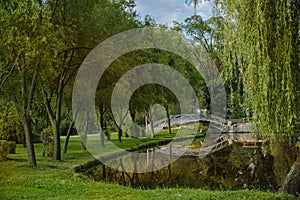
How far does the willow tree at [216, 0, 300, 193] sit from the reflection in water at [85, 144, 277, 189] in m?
5.37

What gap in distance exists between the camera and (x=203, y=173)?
12.9 metres

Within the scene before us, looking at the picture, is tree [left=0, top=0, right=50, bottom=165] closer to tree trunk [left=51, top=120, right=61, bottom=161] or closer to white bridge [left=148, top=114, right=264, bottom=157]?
tree trunk [left=51, top=120, right=61, bottom=161]

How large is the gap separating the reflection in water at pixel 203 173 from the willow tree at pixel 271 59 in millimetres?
5369

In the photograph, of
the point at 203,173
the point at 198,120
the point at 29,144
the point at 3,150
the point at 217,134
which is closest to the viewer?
the point at 29,144

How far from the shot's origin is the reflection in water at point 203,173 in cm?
1081

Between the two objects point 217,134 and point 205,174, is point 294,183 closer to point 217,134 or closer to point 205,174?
point 205,174

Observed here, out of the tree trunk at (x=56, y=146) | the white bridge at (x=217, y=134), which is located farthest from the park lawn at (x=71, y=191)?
the white bridge at (x=217, y=134)

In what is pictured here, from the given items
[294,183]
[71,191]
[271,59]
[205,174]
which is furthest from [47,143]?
[271,59]

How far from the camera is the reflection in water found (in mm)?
10812

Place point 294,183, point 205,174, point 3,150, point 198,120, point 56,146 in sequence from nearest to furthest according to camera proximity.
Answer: point 294,183, point 205,174, point 3,150, point 56,146, point 198,120

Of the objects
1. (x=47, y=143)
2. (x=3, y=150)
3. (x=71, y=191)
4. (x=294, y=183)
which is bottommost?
(x=71, y=191)

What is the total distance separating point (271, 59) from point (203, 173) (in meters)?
8.37

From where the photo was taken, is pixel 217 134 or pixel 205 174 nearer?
pixel 205 174

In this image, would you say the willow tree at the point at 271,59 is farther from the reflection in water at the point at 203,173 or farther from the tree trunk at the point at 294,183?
the reflection in water at the point at 203,173
